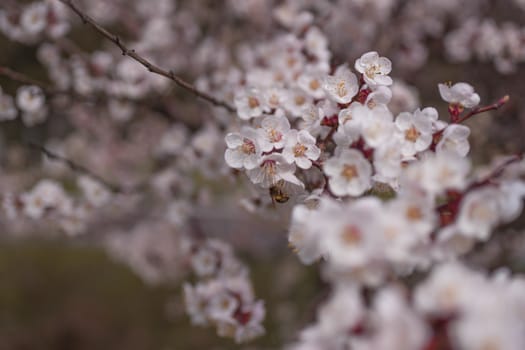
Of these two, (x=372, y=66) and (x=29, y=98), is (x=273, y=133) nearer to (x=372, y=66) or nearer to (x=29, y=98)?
(x=372, y=66)

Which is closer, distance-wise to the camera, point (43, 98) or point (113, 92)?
point (43, 98)

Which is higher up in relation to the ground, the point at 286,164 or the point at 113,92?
the point at 113,92

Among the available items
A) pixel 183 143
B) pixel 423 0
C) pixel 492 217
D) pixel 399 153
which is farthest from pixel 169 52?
pixel 492 217

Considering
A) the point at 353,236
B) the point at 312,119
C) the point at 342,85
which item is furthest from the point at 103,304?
the point at 353,236

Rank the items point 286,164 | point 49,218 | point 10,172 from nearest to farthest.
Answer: point 286,164
point 49,218
point 10,172

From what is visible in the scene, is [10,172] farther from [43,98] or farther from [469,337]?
[469,337]

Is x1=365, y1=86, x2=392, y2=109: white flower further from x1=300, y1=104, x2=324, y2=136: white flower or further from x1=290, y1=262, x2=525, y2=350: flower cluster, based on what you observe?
x1=290, y1=262, x2=525, y2=350: flower cluster

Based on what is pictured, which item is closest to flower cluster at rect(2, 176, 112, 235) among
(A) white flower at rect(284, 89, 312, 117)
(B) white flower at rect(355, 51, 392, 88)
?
(A) white flower at rect(284, 89, 312, 117)
